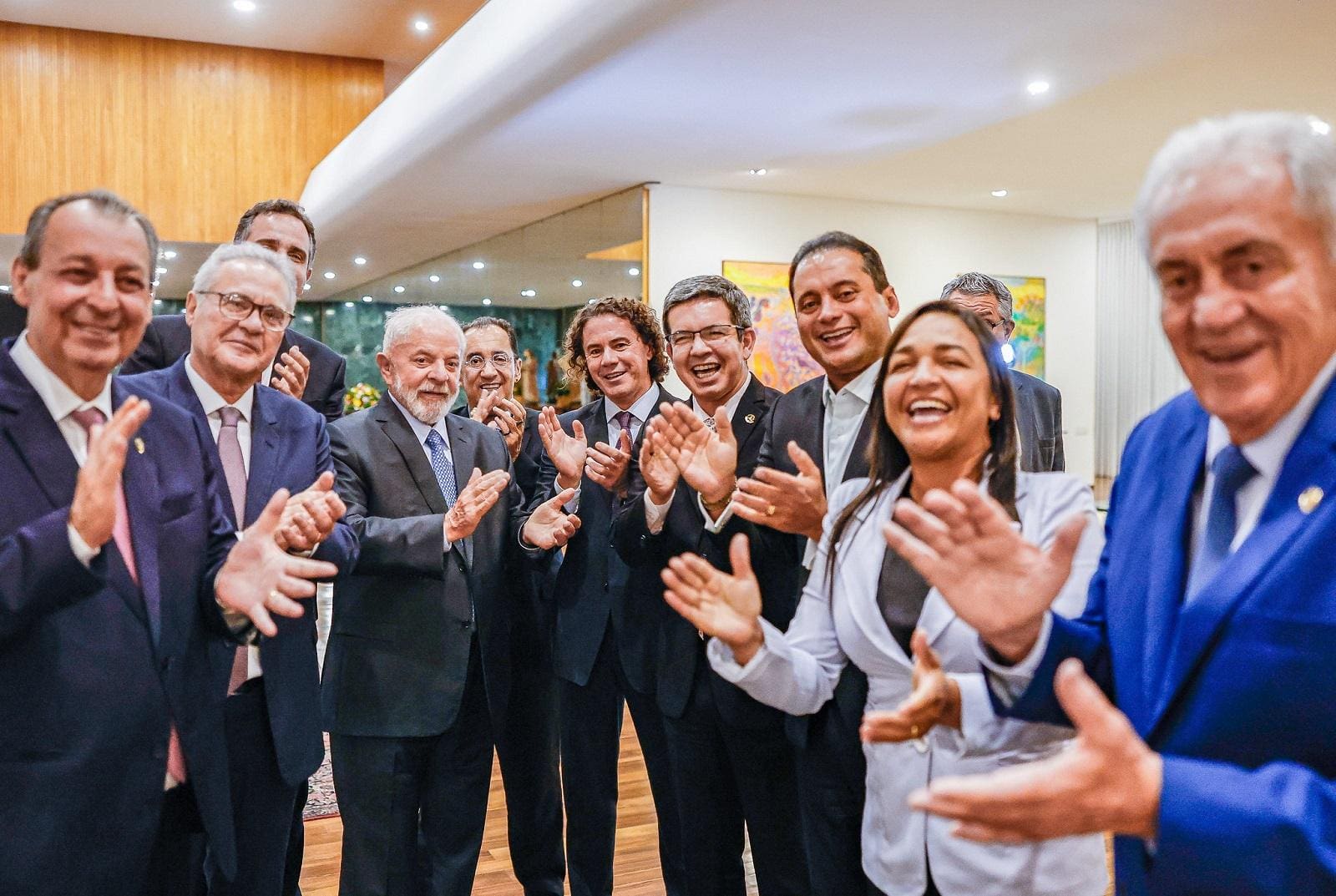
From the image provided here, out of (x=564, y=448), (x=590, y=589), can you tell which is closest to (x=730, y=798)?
(x=590, y=589)

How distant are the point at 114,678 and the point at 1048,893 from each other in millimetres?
1533

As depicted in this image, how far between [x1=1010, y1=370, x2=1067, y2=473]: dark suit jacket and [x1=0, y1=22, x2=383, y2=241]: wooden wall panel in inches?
350

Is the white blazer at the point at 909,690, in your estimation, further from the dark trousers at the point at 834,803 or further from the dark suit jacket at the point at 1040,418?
the dark suit jacket at the point at 1040,418

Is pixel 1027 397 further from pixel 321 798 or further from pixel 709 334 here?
pixel 321 798

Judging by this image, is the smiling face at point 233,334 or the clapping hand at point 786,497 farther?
the smiling face at point 233,334

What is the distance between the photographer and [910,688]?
5.56 feet

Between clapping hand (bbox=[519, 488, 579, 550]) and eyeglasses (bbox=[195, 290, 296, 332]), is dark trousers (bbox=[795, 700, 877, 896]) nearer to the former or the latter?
clapping hand (bbox=[519, 488, 579, 550])

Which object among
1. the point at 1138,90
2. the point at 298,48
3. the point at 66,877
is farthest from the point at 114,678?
the point at 298,48

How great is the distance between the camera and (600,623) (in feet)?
9.34

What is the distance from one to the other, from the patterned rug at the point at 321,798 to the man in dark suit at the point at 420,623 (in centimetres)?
114

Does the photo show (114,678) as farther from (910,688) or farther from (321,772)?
(321,772)

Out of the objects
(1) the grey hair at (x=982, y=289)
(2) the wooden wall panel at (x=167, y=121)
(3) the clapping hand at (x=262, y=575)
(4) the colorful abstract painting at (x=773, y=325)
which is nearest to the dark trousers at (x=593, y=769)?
(3) the clapping hand at (x=262, y=575)

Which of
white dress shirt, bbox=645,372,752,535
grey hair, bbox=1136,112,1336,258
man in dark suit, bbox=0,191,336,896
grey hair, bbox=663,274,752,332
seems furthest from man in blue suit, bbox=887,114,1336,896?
grey hair, bbox=663,274,752,332

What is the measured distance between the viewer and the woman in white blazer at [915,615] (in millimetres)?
1562
